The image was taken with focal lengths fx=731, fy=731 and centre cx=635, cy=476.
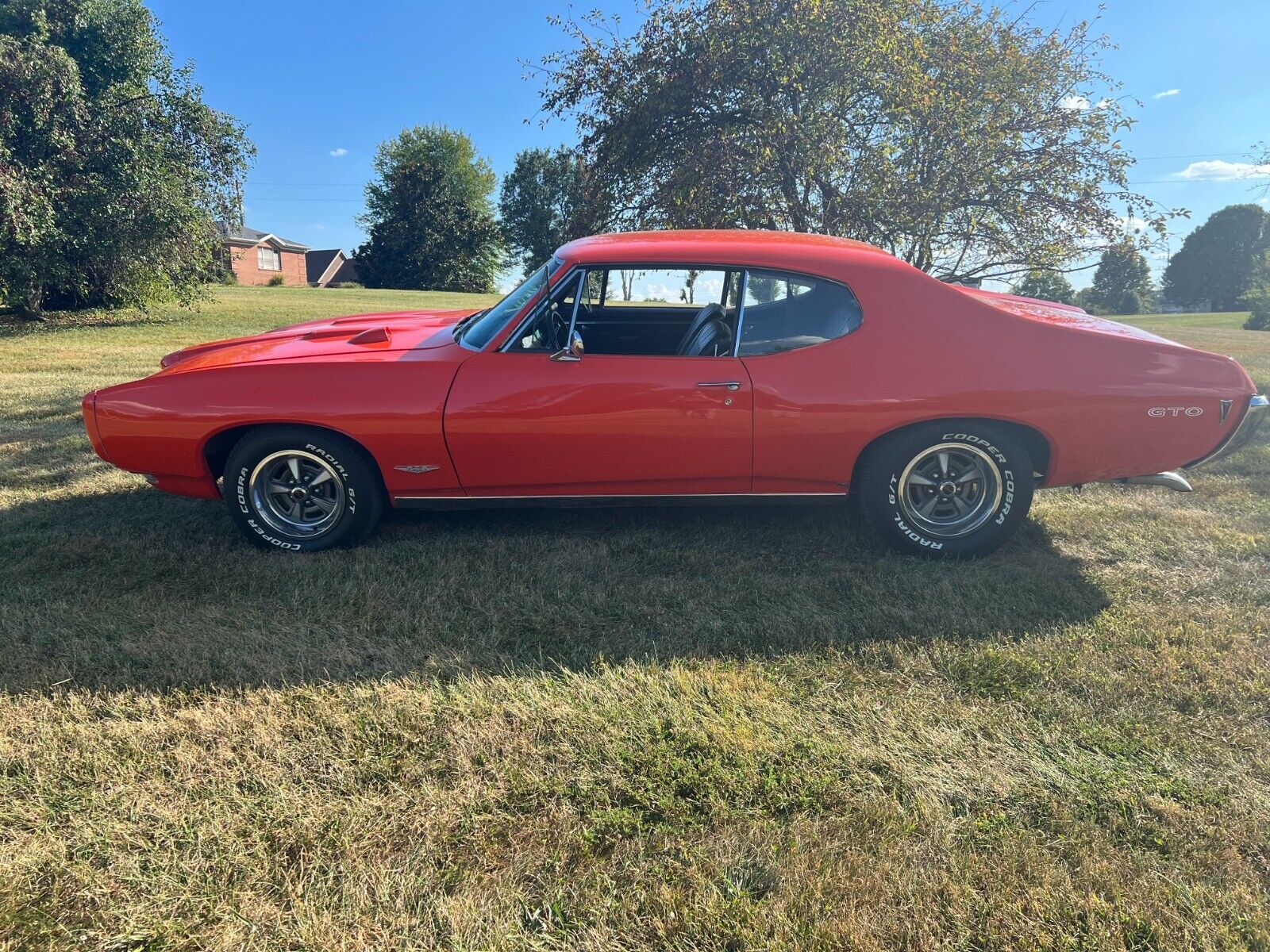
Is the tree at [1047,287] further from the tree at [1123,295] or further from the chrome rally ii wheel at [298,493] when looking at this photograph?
the tree at [1123,295]

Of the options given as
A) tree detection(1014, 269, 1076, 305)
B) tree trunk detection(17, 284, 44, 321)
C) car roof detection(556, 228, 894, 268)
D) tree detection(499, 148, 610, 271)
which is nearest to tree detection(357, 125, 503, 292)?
tree detection(499, 148, 610, 271)

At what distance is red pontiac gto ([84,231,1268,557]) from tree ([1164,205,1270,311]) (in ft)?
182

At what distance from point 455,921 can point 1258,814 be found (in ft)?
7.14

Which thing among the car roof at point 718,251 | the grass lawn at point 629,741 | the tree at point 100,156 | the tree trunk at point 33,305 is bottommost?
the grass lawn at point 629,741

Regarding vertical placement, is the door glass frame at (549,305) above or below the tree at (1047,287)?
below

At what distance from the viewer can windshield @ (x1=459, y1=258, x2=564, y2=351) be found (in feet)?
11.6

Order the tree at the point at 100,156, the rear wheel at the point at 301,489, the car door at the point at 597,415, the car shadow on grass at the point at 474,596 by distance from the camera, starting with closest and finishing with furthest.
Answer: the car shadow on grass at the point at 474,596 → the car door at the point at 597,415 → the rear wheel at the point at 301,489 → the tree at the point at 100,156

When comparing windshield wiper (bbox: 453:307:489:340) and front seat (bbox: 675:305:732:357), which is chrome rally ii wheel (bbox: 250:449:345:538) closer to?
windshield wiper (bbox: 453:307:489:340)

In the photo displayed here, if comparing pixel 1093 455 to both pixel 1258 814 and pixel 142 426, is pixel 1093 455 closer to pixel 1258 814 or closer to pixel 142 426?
pixel 1258 814

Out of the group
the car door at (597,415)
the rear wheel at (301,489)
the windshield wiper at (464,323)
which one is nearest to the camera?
the car door at (597,415)

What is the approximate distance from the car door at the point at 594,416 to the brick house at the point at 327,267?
205ft

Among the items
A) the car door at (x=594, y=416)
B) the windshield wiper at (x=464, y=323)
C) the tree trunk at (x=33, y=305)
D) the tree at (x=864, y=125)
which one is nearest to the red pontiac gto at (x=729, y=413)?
the car door at (x=594, y=416)

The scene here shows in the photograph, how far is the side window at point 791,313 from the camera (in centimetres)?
344

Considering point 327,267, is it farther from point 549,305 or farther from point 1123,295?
point 549,305
